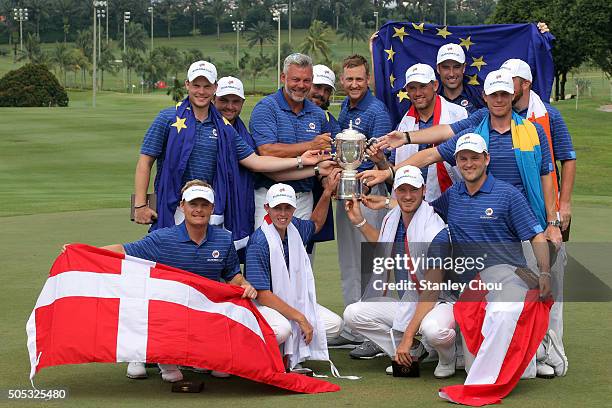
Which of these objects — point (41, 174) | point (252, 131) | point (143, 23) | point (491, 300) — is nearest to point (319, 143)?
point (252, 131)

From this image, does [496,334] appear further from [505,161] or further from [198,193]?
[198,193]

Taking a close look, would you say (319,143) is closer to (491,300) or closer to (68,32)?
(491,300)

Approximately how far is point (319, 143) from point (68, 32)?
166 meters

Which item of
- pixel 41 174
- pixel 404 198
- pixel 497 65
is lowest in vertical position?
pixel 41 174

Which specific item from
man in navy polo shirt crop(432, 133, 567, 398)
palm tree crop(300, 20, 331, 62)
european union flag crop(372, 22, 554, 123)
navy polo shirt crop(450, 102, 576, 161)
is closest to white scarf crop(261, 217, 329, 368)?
man in navy polo shirt crop(432, 133, 567, 398)

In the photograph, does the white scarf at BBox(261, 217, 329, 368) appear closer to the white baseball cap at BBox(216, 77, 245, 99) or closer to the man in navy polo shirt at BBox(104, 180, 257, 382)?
the man in navy polo shirt at BBox(104, 180, 257, 382)

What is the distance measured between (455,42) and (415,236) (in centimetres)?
291

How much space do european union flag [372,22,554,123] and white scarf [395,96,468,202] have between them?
2.58ft

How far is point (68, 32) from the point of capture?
557 ft

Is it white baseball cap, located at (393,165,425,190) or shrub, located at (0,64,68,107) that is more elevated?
white baseball cap, located at (393,165,425,190)

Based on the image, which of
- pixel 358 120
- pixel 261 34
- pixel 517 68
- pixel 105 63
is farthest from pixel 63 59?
pixel 517 68

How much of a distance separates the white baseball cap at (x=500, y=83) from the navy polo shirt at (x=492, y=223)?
0.64 meters

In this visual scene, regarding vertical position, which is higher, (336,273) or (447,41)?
Answer: (447,41)

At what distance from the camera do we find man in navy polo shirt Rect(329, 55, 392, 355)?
31.7ft
